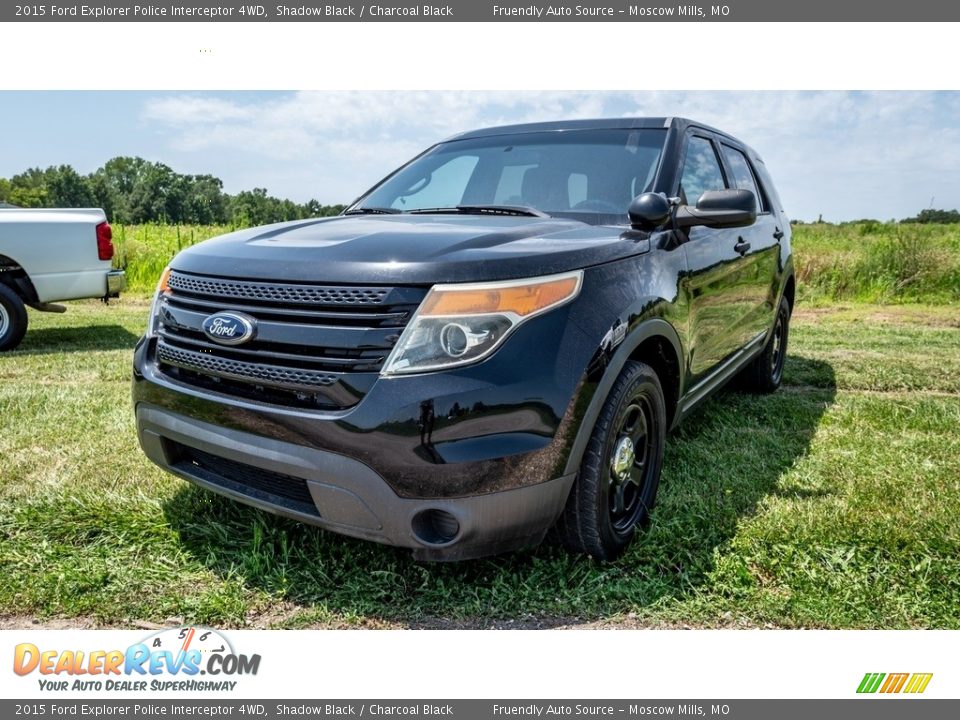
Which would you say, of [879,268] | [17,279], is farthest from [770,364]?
[879,268]

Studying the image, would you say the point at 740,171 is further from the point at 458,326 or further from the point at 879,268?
the point at 879,268

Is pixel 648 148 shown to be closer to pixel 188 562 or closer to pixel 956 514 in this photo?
pixel 956 514

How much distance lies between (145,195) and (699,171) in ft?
122

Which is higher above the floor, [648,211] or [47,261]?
[648,211]

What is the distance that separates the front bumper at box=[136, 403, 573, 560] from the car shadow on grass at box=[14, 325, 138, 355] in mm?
5662

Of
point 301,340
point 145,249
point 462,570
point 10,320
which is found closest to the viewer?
point 301,340

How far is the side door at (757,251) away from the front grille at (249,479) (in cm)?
283

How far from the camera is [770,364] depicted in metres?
5.43

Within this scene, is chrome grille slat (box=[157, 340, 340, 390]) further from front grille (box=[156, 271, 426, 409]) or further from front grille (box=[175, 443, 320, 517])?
front grille (box=[175, 443, 320, 517])

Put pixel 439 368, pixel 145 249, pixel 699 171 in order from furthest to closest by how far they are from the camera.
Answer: pixel 145 249
pixel 699 171
pixel 439 368

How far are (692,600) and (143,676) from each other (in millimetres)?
1785

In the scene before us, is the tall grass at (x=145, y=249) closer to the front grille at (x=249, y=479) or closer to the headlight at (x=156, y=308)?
the headlight at (x=156, y=308)

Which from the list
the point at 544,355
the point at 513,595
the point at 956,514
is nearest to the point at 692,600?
the point at 513,595

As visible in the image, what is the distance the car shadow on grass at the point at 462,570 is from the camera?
2.47 metres
